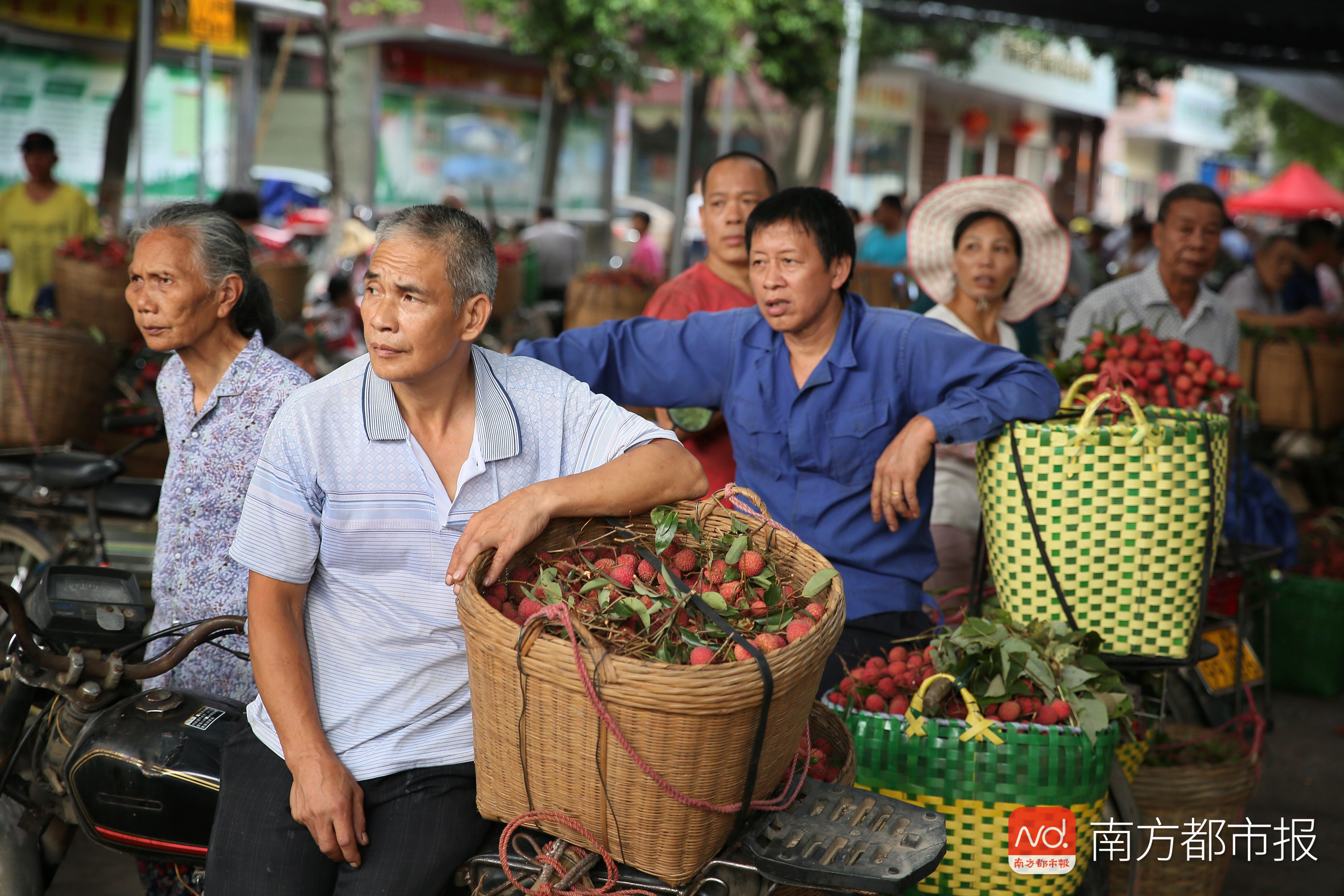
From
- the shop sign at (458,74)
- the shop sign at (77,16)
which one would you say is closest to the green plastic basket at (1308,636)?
the shop sign at (77,16)

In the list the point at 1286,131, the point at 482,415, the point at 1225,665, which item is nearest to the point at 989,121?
the point at 1286,131

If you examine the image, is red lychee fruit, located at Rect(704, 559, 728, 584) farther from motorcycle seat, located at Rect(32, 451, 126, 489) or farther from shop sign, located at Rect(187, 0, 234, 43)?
shop sign, located at Rect(187, 0, 234, 43)

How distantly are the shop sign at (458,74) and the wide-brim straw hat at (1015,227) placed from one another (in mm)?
17424

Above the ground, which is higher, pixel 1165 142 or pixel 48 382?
pixel 1165 142

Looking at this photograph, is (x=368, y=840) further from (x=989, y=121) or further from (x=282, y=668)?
(x=989, y=121)

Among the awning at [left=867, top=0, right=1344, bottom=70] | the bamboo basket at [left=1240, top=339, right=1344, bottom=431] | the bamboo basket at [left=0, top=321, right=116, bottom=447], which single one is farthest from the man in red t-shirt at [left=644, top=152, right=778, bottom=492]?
the awning at [left=867, top=0, right=1344, bottom=70]

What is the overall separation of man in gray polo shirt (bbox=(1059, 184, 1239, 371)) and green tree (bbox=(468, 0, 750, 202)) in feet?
35.7

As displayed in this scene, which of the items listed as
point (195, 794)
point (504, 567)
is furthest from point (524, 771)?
point (195, 794)

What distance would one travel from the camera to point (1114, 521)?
9.00ft

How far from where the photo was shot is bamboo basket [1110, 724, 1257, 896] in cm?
341

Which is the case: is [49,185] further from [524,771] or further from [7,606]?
[524,771]

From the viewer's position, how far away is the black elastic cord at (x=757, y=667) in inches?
65.5

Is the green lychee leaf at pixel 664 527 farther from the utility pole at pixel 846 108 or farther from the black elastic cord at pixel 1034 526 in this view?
the utility pole at pixel 846 108

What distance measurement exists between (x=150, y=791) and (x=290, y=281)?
18.5 feet
